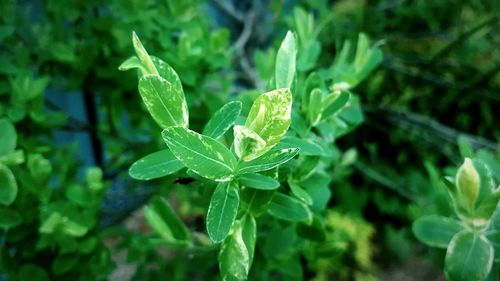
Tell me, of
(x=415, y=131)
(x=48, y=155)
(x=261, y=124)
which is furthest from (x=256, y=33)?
(x=261, y=124)

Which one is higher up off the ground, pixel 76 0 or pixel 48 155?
pixel 76 0

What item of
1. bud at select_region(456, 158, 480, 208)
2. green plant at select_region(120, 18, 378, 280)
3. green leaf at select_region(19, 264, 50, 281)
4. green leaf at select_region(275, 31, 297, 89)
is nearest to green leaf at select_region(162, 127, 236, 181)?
green plant at select_region(120, 18, 378, 280)

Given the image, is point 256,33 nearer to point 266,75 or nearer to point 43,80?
point 266,75

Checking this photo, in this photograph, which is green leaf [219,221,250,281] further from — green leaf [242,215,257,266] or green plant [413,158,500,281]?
green plant [413,158,500,281]

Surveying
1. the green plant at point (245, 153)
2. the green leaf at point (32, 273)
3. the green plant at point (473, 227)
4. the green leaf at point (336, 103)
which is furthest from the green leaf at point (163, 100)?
the green leaf at point (32, 273)

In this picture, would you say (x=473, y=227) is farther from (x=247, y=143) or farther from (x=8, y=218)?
(x=8, y=218)
